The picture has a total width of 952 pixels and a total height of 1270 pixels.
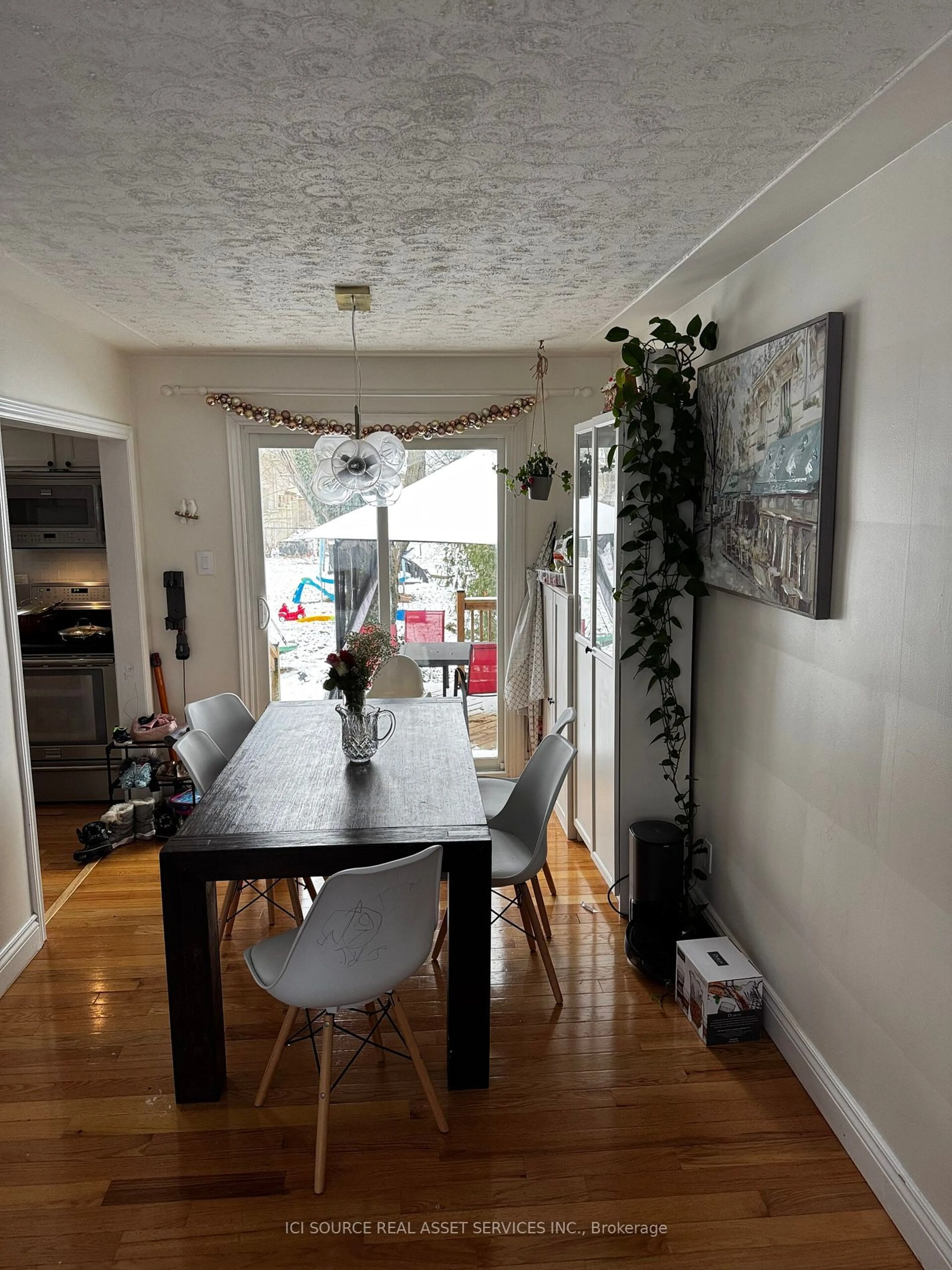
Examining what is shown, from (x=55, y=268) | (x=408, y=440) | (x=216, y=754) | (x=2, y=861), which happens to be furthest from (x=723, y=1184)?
(x=408, y=440)

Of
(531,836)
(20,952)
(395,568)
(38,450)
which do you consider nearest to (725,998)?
(531,836)

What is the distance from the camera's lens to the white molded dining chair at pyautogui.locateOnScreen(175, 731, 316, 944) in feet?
10.5

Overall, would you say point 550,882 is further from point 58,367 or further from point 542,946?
point 58,367

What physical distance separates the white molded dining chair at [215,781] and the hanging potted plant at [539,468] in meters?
2.01

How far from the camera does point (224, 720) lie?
384 cm

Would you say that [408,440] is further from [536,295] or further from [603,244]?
[603,244]

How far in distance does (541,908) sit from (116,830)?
2429 millimetres

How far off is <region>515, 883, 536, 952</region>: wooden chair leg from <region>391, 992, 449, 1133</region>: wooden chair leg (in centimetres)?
66

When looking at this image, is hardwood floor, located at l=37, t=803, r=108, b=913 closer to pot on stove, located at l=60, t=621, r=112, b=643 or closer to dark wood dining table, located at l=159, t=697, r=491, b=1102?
pot on stove, located at l=60, t=621, r=112, b=643

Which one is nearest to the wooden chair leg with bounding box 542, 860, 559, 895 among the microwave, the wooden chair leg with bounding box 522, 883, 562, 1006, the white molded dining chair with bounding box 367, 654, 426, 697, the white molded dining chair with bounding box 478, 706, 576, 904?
the white molded dining chair with bounding box 478, 706, 576, 904

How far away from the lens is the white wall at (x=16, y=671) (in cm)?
314

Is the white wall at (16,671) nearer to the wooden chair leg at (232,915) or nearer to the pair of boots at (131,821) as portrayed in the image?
the wooden chair leg at (232,915)

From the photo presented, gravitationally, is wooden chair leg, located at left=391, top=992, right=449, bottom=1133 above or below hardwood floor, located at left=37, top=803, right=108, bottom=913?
above

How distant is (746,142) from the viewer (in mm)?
1929
